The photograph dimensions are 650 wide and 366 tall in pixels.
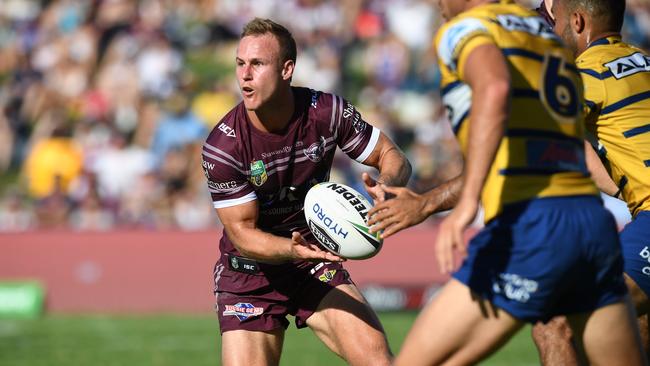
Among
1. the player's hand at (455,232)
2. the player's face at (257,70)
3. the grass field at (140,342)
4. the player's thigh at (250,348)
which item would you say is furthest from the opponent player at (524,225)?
the grass field at (140,342)

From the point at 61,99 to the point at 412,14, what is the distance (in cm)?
602

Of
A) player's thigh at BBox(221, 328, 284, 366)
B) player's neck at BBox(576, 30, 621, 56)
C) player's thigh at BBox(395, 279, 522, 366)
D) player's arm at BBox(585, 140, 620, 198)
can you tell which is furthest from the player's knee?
player's neck at BBox(576, 30, 621, 56)

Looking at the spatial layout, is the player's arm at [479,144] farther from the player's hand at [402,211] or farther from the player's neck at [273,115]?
the player's neck at [273,115]

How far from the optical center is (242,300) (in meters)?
6.36

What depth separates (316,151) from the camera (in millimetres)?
6305

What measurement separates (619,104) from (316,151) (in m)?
1.74

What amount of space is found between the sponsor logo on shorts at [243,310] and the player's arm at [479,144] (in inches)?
90.4

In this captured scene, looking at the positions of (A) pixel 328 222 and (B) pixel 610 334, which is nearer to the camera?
(B) pixel 610 334

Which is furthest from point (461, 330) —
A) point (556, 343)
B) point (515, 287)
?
point (556, 343)

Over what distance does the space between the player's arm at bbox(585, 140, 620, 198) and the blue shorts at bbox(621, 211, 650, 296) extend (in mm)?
375

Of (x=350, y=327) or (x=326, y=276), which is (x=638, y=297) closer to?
(x=350, y=327)

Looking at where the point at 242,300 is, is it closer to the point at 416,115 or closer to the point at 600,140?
the point at 600,140

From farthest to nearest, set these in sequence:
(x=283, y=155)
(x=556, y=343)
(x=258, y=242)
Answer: (x=283, y=155), (x=258, y=242), (x=556, y=343)

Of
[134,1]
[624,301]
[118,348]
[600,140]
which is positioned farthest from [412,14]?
[624,301]
